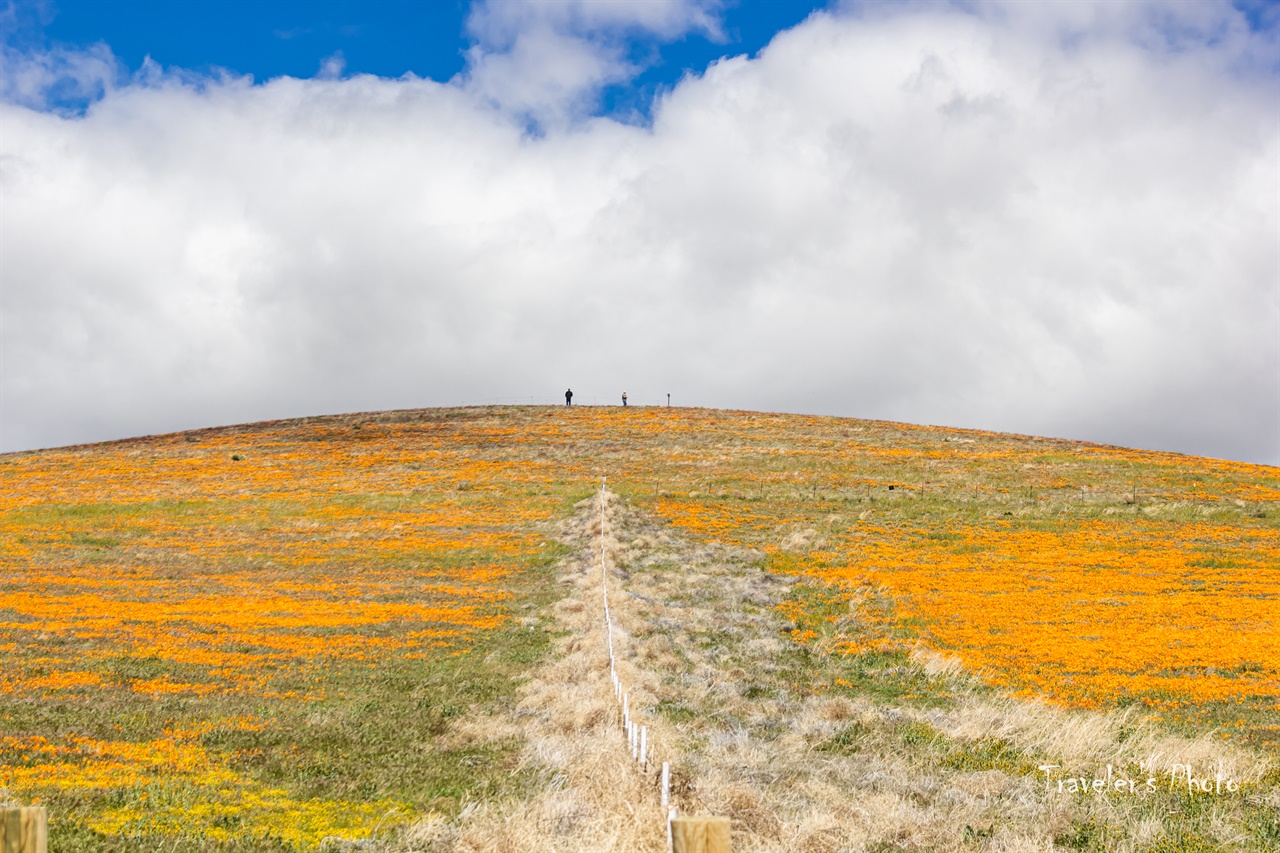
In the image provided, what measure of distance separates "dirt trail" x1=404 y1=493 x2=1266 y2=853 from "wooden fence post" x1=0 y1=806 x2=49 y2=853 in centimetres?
611

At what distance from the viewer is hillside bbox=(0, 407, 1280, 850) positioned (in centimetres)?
1177

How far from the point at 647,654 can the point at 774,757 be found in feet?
28.4

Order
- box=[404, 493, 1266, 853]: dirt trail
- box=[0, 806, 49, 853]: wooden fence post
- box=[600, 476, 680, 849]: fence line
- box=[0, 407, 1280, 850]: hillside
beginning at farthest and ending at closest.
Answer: box=[0, 407, 1280, 850]: hillside < box=[404, 493, 1266, 853]: dirt trail < box=[600, 476, 680, 849]: fence line < box=[0, 806, 49, 853]: wooden fence post

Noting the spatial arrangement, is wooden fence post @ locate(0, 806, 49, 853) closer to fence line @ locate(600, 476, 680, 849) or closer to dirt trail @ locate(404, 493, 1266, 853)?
fence line @ locate(600, 476, 680, 849)

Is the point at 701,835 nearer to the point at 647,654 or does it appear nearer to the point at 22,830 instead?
the point at 22,830

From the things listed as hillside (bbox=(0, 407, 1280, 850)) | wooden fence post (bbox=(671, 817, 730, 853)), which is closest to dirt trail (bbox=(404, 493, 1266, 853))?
hillside (bbox=(0, 407, 1280, 850))

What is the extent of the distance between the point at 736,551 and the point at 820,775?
3065 cm

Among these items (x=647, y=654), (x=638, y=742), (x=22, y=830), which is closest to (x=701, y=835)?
(x=22, y=830)

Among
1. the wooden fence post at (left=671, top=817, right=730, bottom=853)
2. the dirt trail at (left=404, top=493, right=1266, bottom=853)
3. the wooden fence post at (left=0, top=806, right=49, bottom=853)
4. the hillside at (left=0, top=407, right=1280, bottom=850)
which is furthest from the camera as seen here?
the hillside at (left=0, top=407, right=1280, bottom=850)

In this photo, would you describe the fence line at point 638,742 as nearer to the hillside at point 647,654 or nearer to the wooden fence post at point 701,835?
the hillside at point 647,654

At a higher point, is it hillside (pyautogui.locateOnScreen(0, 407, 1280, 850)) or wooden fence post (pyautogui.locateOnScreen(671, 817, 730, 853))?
wooden fence post (pyautogui.locateOnScreen(671, 817, 730, 853))

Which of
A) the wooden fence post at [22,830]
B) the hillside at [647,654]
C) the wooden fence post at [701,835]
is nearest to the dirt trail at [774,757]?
the hillside at [647,654]

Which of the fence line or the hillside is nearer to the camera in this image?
the fence line

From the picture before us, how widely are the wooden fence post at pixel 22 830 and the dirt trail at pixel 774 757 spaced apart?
241 inches
